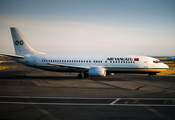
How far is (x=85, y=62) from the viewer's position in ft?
103

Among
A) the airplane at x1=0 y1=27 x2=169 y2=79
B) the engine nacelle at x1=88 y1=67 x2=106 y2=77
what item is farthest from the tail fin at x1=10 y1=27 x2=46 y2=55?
the engine nacelle at x1=88 y1=67 x2=106 y2=77

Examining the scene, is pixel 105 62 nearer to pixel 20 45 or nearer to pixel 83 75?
pixel 83 75

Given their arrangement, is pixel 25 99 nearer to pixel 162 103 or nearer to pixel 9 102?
pixel 9 102

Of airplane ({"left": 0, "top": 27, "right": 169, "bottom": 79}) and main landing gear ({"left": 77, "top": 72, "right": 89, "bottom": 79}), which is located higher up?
airplane ({"left": 0, "top": 27, "right": 169, "bottom": 79})

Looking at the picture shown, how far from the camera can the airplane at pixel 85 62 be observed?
1182 inches

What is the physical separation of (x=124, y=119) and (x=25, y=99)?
352 inches

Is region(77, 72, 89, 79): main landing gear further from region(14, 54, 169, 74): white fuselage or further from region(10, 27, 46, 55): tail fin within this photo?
region(10, 27, 46, 55): tail fin

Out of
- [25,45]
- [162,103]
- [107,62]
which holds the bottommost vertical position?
[162,103]

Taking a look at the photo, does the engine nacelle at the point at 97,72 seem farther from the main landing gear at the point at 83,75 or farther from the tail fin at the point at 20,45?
the tail fin at the point at 20,45

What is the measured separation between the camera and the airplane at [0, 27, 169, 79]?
3003 centimetres

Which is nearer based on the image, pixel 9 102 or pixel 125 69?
pixel 9 102

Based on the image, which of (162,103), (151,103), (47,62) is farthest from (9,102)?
(47,62)

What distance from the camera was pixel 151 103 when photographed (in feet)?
44.4

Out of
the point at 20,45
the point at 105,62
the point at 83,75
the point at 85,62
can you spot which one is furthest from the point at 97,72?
the point at 20,45
